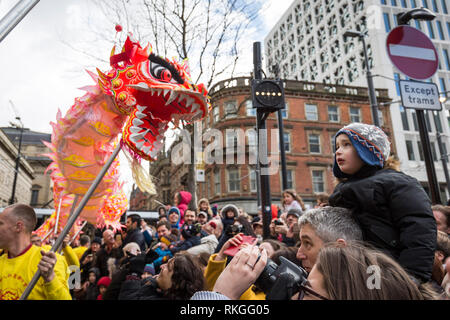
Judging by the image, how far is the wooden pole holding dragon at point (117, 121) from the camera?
2309 millimetres

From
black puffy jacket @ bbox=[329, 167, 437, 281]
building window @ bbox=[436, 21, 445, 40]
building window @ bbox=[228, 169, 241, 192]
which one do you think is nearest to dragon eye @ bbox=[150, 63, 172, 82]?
black puffy jacket @ bbox=[329, 167, 437, 281]

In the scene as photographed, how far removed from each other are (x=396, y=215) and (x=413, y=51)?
2.71 m

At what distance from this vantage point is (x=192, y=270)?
227 centimetres

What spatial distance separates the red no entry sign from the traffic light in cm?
144

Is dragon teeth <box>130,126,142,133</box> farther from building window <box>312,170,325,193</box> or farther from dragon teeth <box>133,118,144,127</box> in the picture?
building window <box>312,170,325,193</box>

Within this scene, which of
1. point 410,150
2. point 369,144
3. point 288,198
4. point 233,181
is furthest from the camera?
point 410,150

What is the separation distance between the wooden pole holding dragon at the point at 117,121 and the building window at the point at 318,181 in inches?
928

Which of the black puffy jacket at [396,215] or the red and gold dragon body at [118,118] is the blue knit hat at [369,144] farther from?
the red and gold dragon body at [118,118]

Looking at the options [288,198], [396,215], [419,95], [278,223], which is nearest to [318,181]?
[288,198]

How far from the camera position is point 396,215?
1.53 m

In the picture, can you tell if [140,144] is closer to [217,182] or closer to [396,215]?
[396,215]

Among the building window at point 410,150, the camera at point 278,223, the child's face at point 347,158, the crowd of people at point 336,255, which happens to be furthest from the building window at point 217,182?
the child's face at point 347,158
